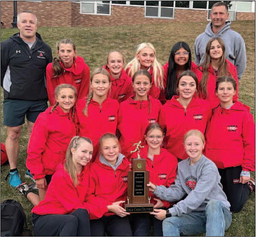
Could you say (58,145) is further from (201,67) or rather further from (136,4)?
(136,4)

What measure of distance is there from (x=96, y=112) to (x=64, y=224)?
1338 millimetres

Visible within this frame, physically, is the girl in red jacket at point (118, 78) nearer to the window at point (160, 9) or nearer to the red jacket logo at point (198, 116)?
the red jacket logo at point (198, 116)

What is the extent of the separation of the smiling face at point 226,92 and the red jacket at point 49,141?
1.71 metres

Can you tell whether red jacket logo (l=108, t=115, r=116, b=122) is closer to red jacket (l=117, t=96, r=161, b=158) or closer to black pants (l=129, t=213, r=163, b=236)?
red jacket (l=117, t=96, r=161, b=158)

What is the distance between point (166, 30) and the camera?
1509 centimetres

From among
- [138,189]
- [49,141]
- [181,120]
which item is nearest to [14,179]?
[49,141]

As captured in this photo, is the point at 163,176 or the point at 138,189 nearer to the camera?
the point at 138,189

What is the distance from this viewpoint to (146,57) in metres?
4.77

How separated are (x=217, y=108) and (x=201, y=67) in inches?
29.0

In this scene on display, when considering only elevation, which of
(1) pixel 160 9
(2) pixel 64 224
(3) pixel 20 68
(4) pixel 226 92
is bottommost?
(2) pixel 64 224

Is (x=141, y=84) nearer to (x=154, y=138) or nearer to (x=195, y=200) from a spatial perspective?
(x=154, y=138)

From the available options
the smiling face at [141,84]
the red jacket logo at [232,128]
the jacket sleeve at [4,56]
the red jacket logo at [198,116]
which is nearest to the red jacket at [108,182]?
the smiling face at [141,84]

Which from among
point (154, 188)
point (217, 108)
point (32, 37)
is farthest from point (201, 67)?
point (32, 37)

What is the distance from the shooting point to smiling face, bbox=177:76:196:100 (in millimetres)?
4168
